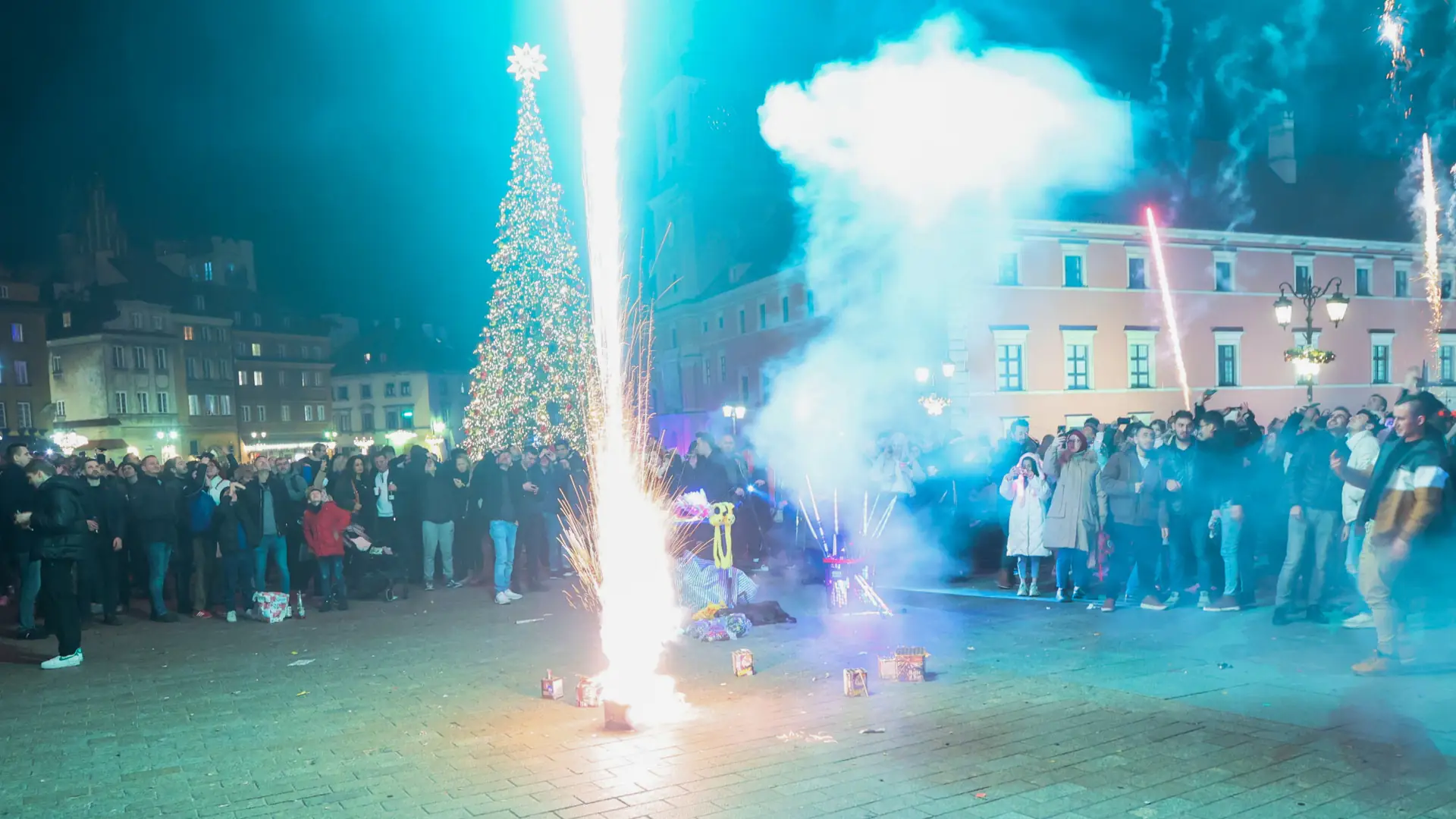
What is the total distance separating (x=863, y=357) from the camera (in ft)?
77.4

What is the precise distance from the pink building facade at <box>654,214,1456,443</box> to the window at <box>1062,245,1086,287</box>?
0.25 feet

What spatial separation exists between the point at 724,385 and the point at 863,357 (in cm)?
2437

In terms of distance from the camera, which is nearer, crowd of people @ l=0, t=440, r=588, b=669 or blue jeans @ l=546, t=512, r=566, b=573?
crowd of people @ l=0, t=440, r=588, b=669

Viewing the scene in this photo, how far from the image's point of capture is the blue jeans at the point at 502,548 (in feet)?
43.0

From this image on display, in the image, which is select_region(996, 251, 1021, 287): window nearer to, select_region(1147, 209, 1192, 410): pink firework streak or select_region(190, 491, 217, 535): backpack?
select_region(1147, 209, 1192, 410): pink firework streak

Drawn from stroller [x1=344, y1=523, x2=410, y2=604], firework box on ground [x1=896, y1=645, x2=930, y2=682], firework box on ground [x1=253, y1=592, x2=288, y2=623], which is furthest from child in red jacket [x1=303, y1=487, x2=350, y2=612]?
firework box on ground [x1=896, y1=645, x2=930, y2=682]

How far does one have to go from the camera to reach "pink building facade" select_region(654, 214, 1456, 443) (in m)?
35.8

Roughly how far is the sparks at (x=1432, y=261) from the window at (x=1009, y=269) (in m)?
16.2

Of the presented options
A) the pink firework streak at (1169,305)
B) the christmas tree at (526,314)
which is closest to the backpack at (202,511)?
the christmas tree at (526,314)

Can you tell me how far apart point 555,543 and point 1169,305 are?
3114 centimetres

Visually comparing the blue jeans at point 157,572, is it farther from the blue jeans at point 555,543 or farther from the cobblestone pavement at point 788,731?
the blue jeans at point 555,543

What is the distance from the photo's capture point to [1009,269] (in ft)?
117

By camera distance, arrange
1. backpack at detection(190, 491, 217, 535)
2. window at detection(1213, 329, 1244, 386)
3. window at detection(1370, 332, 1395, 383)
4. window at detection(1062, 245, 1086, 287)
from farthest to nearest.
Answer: window at detection(1370, 332, 1395, 383) → window at detection(1213, 329, 1244, 386) → window at detection(1062, 245, 1086, 287) → backpack at detection(190, 491, 217, 535)

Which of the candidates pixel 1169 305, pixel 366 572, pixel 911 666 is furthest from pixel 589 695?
pixel 1169 305
